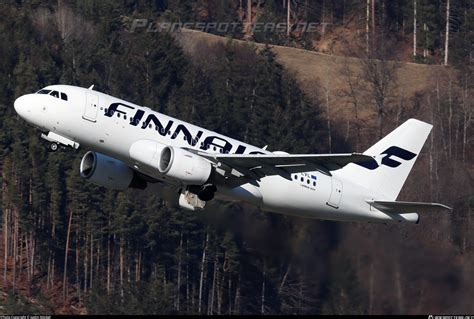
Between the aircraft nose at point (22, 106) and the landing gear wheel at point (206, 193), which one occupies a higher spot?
the aircraft nose at point (22, 106)

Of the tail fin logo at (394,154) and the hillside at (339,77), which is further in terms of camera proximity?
the hillside at (339,77)

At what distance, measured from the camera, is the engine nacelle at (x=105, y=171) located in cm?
5506

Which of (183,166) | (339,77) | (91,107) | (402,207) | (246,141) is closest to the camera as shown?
(183,166)

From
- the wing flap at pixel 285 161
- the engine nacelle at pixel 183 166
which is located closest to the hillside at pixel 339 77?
the wing flap at pixel 285 161

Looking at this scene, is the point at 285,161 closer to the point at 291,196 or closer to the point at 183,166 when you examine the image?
the point at 291,196

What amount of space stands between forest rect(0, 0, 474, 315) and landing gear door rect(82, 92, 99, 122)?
772 cm

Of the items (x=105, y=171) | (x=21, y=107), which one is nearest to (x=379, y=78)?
(x=105, y=171)

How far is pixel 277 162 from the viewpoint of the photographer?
52094 millimetres

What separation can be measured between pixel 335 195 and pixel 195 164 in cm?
631

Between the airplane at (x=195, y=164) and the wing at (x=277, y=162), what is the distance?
1.5 inches

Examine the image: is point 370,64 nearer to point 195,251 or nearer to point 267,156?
point 195,251

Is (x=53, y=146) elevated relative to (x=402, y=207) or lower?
elevated

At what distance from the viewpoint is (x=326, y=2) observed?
13525 centimetres

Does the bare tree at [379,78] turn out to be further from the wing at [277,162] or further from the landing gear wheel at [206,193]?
the landing gear wheel at [206,193]
